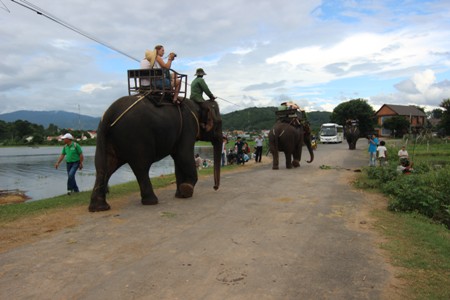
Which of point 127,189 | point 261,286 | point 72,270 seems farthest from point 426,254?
point 127,189

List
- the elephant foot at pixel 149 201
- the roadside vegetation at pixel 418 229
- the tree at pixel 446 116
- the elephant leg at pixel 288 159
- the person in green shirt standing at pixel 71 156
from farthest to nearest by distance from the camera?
the tree at pixel 446 116 < the elephant leg at pixel 288 159 < the person in green shirt standing at pixel 71 156 < the elephant foot at pixel 149 201 < the roadside vegetation at pixel 418 229

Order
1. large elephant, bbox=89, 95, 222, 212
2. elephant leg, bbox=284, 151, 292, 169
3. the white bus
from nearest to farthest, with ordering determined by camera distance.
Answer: large elephant, bbox=89, 95, 222, 212, elephant leg, bbox=284, 151, 292, 169, the white bus

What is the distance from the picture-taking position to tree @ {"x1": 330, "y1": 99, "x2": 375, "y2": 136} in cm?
6956

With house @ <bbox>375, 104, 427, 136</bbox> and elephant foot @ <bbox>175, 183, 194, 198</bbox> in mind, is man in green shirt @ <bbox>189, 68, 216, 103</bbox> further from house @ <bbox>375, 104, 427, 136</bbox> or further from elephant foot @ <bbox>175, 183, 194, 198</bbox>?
house @ <bbox>375, 104, 427, 136</bbox>

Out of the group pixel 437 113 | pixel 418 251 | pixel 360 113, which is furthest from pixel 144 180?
pixel 437 113

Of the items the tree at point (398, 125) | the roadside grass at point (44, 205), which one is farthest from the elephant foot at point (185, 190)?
the tree at point (398, 125)

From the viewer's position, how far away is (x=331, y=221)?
7.23 meters

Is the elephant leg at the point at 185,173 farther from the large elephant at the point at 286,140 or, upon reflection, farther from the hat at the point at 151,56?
the large elephant at the point at 286,140

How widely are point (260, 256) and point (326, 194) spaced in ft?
18.1

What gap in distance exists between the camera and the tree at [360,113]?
228 feet

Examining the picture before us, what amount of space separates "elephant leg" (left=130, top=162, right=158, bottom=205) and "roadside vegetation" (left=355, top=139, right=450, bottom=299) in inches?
183

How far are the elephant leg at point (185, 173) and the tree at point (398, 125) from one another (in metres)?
69.4

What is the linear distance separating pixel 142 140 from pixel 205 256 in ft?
12.1

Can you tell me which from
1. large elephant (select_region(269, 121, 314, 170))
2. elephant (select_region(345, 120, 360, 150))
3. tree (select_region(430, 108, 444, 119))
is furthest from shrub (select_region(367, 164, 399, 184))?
tree (select_region(430, 108, 444, 119))
